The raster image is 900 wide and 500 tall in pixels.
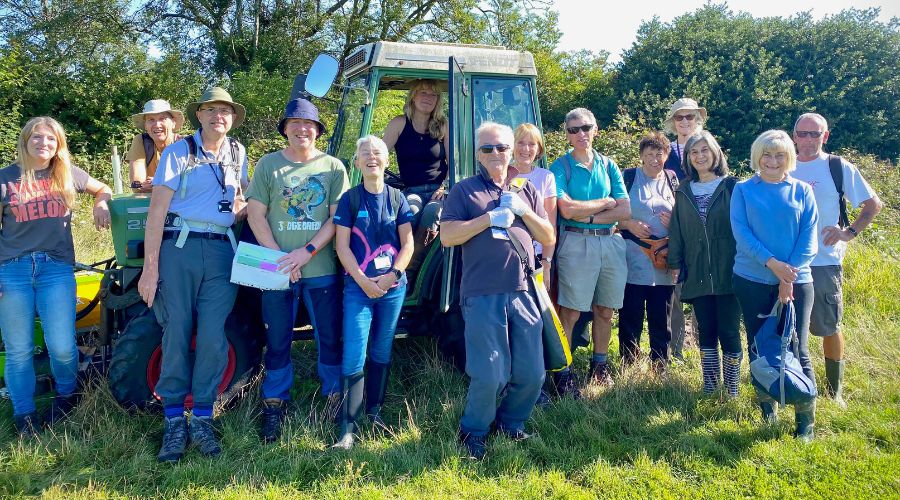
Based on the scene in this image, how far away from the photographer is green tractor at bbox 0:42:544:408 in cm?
377

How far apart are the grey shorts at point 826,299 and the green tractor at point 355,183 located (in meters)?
2.10

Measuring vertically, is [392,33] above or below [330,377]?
above

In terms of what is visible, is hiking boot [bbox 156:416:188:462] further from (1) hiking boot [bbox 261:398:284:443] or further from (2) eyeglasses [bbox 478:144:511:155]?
(2) eyeglasses [bbox 478:144:511:155]

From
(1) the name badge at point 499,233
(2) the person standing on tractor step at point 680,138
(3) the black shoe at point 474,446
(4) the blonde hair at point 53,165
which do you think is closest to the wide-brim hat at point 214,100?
(4) the blonde hair at point 53,165

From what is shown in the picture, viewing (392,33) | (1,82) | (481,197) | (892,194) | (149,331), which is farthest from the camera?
(392,33)

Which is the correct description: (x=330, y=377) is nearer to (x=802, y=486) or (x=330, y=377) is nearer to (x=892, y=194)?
(x=802, y=486)

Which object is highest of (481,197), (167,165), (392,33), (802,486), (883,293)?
(392,33)

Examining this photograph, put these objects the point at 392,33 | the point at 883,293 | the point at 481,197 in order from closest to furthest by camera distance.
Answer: the point at 481,197, the point at 883,293, the point at 392,33

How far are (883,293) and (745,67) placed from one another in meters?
11.7

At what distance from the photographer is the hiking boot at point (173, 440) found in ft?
11.1

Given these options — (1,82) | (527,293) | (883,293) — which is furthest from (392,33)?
(527,293)

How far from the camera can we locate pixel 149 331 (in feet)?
12.1

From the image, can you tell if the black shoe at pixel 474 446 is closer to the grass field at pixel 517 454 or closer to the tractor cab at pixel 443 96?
the grass field at pixel 517 454

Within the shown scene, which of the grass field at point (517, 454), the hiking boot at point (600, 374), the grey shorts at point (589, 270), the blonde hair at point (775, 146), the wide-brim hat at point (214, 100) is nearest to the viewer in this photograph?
the grass field at point (517, 454)
